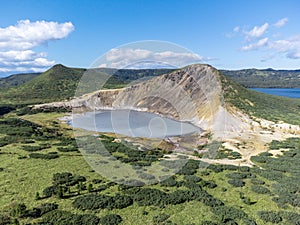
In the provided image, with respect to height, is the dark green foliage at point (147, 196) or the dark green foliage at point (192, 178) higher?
the dark green foliage at point (147, 196)

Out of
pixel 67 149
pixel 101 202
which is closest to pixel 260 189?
pixel 101 202

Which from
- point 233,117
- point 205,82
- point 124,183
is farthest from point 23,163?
point 205,82

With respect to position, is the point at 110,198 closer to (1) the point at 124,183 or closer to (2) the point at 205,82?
(1) the point at 124,183

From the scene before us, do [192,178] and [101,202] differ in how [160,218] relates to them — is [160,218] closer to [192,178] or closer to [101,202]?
[101,202]

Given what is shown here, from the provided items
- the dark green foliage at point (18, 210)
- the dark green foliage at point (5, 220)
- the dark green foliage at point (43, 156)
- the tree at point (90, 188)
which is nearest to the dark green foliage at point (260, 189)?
the tree at point (90, 188)

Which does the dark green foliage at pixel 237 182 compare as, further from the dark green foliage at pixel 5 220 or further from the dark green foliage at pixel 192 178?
the dark green foliage at pixel 5 220

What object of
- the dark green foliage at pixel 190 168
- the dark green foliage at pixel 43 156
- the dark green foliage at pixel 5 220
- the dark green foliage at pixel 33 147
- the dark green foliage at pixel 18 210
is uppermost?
the dark green foliage at pixel 33 147

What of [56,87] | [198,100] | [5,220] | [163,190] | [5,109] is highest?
[56,87]

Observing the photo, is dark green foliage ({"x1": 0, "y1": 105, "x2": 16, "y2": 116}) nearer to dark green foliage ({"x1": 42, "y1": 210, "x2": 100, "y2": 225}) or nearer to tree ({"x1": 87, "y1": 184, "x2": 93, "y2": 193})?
tree ({"x1": 87, "y1": 184, "x2": 93, "y2": 193})

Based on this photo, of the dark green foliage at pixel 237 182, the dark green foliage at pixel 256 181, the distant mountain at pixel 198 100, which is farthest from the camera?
the distant mountain at pixel 198 100
